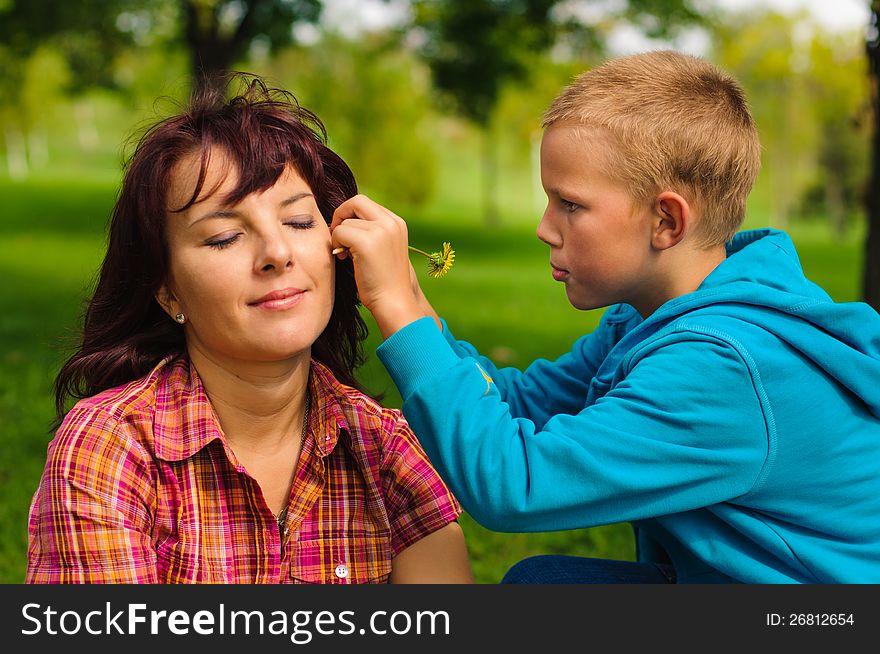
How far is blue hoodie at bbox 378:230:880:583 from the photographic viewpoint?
2.38 metres

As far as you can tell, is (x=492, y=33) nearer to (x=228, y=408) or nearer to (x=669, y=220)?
(x=669, y=220)

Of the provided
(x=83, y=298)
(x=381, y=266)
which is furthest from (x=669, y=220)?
(x=83, y=298)

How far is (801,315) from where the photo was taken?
8.23ft

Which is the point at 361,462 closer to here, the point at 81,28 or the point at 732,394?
the point at 732,394

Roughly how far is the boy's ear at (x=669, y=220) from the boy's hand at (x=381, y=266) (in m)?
0.68

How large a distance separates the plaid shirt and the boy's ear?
88cm

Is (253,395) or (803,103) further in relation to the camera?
(803,103)

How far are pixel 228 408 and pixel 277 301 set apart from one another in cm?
40

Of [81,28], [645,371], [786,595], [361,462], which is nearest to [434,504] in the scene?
[361,462]

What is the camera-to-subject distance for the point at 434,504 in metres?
2.87

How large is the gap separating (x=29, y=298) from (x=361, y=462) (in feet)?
35.0

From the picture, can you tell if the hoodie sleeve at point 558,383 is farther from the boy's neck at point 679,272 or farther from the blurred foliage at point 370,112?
Result: the blurred foliage at point 370,112

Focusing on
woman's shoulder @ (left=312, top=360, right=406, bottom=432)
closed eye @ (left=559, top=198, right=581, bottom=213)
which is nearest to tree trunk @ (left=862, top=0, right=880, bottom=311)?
closed eye @ (left=559, top=198, right=581, bottom=213)

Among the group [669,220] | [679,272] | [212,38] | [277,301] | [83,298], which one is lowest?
[277,301]
